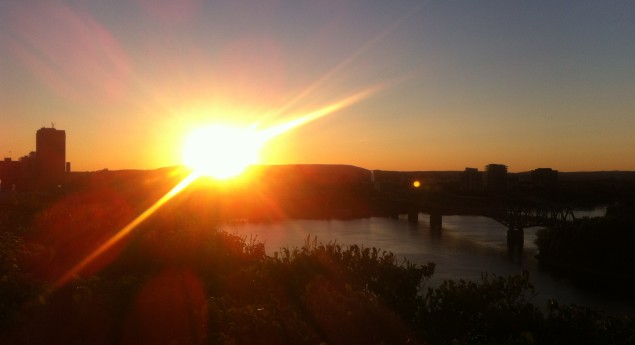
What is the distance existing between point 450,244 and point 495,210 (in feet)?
30.7

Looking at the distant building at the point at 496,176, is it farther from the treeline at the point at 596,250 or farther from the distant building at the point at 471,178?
the treeline at the point at 596,250

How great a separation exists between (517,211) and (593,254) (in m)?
14.5

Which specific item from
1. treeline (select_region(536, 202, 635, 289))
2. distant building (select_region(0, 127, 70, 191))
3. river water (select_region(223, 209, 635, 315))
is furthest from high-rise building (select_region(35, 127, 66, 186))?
treeline (select_region(536, 202, 635, 289))

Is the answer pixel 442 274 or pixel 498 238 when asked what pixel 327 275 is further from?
pixel 498 238

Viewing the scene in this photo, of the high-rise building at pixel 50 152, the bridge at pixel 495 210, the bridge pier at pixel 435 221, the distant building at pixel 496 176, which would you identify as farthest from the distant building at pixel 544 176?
the high-rise building at pixel 50 152

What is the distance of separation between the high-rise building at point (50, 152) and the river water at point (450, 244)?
3348 cm

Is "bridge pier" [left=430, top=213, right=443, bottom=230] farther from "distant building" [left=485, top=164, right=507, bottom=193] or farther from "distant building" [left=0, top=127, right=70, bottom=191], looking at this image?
"distant building" [left=485, top=164, right=507, bottom=193]

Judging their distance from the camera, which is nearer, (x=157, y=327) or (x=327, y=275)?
(x=157, y=327)

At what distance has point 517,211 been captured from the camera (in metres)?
47.4

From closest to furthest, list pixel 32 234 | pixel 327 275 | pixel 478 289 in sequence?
pixel 478 289
pixel 327 275
pixel 32 234

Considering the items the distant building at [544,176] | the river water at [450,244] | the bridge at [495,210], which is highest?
the distant building at [544,176]

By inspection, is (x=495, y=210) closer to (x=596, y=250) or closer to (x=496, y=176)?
(x=596, y=250)

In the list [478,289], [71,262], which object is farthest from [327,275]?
[71,262]

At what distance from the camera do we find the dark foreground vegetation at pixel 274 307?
5.19m
